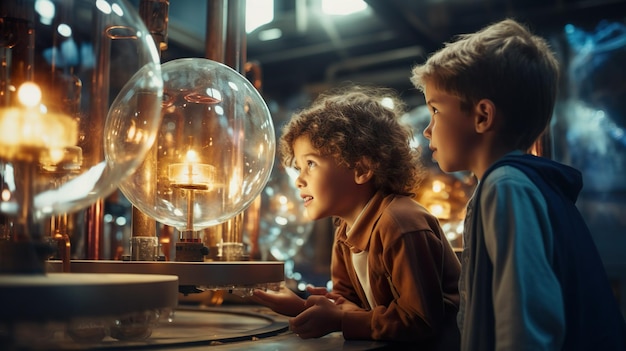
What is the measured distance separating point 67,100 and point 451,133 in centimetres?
75

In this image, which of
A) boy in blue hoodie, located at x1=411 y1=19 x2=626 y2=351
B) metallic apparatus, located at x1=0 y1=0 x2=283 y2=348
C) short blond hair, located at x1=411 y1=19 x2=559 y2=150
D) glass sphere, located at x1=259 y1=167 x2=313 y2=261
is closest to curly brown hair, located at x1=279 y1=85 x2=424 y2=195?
boy in blue hoodie, located at x1=411 y1=19 x2=626 y2=351

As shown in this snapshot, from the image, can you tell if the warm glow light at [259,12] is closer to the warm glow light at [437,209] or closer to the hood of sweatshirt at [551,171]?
the warm glow light at [437,209]

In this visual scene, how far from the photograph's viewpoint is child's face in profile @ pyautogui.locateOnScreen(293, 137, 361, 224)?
1571 mm

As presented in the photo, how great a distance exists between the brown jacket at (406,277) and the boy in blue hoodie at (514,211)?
0.10 m

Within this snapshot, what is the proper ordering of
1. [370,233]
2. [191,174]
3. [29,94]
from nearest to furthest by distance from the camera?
1. [29,94]
2. [191,174]
3. [370,233]

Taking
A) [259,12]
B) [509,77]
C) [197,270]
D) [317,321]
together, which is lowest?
[317,321]

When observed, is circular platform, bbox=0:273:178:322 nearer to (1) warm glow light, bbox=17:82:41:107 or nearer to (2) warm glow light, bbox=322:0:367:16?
(1) warm glow light, bbox=17:82:41:107

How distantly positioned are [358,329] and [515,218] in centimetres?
41

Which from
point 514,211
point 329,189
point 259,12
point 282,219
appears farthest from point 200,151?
point 259,12

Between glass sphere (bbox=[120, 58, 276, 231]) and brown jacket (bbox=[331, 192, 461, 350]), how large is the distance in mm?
303

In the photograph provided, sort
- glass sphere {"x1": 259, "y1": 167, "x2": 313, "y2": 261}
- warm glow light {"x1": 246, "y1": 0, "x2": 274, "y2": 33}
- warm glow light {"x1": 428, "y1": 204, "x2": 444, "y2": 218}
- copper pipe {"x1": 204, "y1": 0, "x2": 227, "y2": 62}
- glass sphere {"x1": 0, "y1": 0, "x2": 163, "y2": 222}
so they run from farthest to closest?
warm glow light {"x1": 246, "y1": 0, "x2": 274, "y2": 33}, glass sphere {"x1": 259, "y1": 167, "x2": 313, "y2": 261}, warm glow light {"x1": 428, "y1": 204, "x2": 444, "y2": 218}, copper pipe {"x1": 204, "y1": 0, "x2": 227, "y2": 62}, glass sphere {"x1": 0, "y1": 0, "x2": 163, "y2": 222}

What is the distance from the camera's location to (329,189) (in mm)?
1571

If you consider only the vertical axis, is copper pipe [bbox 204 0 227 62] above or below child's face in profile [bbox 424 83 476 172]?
above

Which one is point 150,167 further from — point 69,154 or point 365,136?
point 365,136
